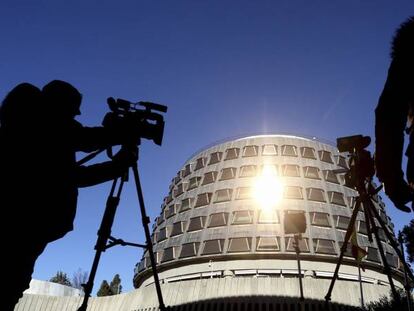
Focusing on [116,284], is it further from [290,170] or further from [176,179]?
[290,170]

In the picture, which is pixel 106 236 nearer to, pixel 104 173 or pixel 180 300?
pixel 104 173

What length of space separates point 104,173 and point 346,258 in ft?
112

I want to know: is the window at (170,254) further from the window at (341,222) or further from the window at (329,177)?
the window at (329,177)

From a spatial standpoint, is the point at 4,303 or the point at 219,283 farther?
the point at 219,283

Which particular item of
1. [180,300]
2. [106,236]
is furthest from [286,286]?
[106,236]

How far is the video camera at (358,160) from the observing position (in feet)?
14.3

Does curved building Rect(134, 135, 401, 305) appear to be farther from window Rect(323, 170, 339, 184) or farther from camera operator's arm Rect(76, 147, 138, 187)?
camera operator's arm Rect(76, 147, 138, 187)

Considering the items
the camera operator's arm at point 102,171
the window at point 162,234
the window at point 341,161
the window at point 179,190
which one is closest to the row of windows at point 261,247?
the window at point 162,234

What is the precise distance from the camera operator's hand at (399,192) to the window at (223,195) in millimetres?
37476

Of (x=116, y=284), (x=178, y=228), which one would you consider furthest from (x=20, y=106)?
(x=116, y=284)

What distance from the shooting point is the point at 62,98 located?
3.00m

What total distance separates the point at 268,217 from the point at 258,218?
1030 millimetres

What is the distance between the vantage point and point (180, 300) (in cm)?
2575

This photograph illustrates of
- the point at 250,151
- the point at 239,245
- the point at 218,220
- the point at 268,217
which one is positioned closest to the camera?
the point at 239,245
